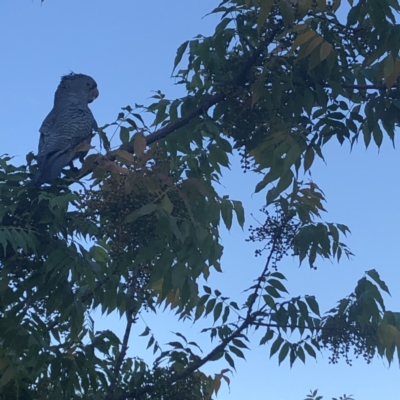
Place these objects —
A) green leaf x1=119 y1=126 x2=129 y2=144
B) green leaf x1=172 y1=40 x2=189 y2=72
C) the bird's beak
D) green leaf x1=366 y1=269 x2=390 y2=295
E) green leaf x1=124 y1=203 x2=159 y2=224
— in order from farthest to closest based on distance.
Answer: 1. the bird's beak
2. green leaf x1=119 y1=126 x2=129 y2=144
3. green leaf x1=172 y1=40 x2=189 y2=72
4. green leaf x1=366 y1=269 x2=390 y2=295
5. green leaf x1=124 y1=203 x2=159 y2=224

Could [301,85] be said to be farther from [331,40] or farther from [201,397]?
[201,397]

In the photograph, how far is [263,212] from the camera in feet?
13.4

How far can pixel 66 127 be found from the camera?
5676mm

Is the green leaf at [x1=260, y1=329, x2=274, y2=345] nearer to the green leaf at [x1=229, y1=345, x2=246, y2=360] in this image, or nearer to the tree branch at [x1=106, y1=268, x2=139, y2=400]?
the green leaf at [x1=229, y1=345, x2=246, y2=360]

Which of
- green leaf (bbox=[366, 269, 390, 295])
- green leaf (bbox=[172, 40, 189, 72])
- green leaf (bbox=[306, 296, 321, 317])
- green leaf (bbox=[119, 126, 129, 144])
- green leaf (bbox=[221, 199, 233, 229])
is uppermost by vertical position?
green leaf (bbox=[172, 40, 189, 72])

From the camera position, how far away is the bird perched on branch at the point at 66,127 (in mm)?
4758

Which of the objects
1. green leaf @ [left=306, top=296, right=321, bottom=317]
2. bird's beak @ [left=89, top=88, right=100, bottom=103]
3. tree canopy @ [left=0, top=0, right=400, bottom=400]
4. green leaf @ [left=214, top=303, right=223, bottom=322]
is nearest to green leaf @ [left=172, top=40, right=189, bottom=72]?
tree canopy @ [left=0, top=0, right=400, bottom=400]

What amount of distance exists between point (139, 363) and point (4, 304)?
4.64ft

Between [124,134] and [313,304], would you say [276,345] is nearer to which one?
[313,304]

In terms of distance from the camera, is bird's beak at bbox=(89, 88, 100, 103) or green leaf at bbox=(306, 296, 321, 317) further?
Result: bird's beak at bbox=(89, 88, 100, 103)

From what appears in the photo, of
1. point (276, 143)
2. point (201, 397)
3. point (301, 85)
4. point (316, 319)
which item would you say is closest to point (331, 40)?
point (301, 85)

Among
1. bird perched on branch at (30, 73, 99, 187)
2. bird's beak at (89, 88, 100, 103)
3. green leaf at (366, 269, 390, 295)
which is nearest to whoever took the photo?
green leaf at (366, 269, 390, 295)

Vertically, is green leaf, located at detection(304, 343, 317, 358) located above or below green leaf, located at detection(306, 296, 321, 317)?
below

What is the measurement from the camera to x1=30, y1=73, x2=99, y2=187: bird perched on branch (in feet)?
15.6
